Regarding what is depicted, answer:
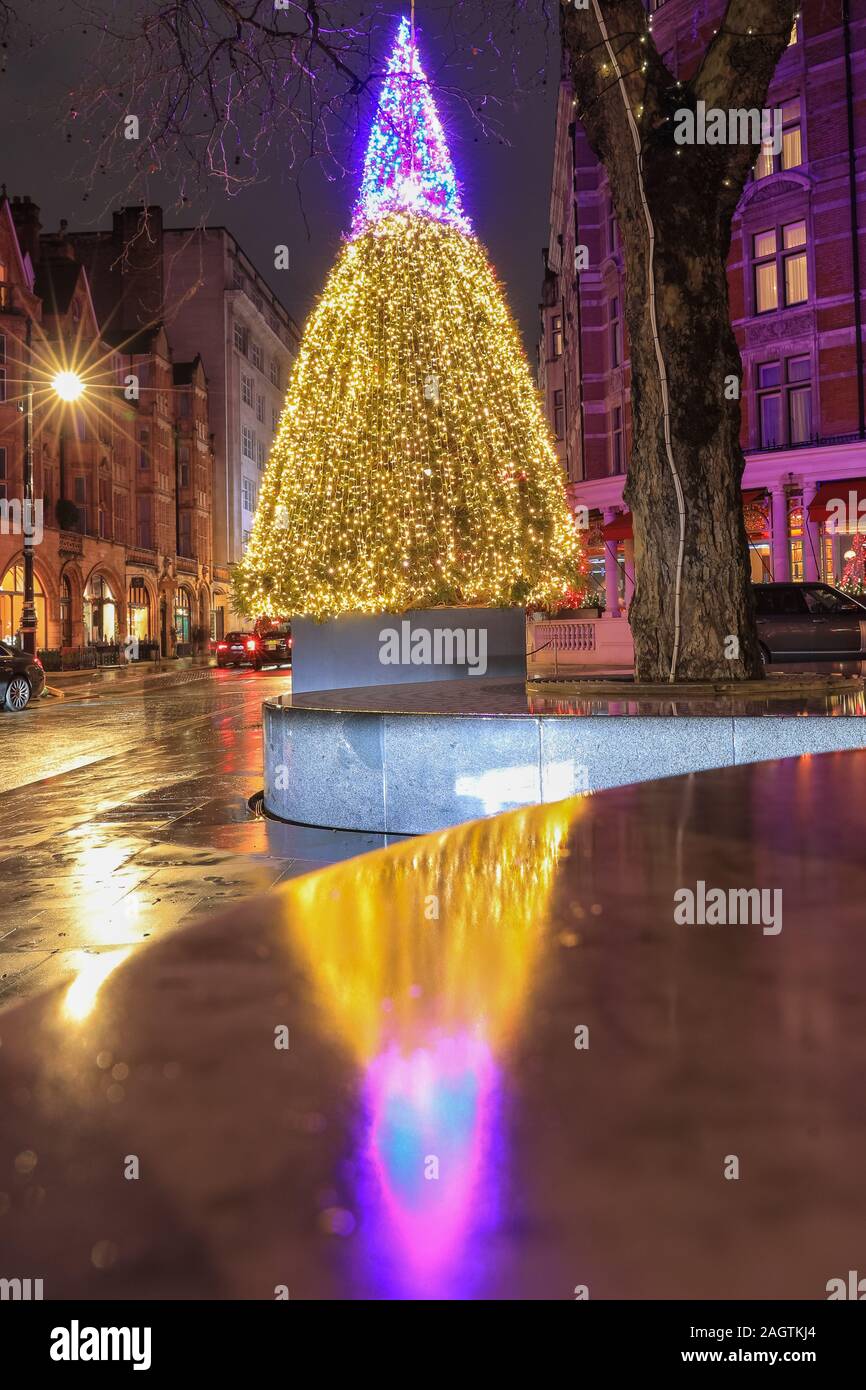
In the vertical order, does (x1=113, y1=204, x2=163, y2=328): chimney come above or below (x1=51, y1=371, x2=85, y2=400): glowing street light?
above

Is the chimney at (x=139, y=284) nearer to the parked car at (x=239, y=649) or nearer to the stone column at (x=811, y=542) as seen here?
the parked car at (x=239, y=649)

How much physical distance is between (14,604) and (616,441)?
24.3 metres

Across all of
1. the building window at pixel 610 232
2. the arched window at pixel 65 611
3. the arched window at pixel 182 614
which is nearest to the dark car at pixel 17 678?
the building window at pixel 610 232

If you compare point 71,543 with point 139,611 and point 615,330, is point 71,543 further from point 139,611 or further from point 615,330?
point 615,330

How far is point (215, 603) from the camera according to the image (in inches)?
2852

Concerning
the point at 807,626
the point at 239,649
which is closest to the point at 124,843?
the point at 807,626

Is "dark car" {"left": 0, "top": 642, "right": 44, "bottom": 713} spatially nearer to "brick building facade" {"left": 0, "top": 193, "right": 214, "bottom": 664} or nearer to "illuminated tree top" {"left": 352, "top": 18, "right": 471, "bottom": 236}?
"illuminated tree top" {"left": 352, "top": 18, "right": 471, "bottom": 236}

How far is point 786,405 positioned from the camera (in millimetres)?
28203

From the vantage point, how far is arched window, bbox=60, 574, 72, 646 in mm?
47312

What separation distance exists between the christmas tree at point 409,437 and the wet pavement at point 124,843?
3106mm

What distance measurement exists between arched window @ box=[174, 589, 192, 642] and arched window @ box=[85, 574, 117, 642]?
9388 millimetres

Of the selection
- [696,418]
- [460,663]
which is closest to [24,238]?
[460,663]

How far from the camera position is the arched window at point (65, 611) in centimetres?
4731

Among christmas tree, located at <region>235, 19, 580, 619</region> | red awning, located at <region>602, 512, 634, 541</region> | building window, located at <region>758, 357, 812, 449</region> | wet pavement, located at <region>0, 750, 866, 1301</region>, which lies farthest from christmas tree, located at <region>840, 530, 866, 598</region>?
wet pavement, located at <region>0, 750, 866, 1301</region>
